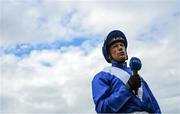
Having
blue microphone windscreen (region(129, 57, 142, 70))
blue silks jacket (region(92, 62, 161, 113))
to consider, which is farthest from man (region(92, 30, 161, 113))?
blue microphone windscreen (region(129, 57, 142, 70))

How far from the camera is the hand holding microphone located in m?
7.45

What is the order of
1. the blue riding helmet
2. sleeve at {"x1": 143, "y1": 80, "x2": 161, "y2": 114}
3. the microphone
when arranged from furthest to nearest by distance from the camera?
the blue riding helmet, sleeve at {"x1": 143, "y1": 80, "x2": 161, "y2": 114}, the microphone

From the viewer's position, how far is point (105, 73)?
800 centimetres

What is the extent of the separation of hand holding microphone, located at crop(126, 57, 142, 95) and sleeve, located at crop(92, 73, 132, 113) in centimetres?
13

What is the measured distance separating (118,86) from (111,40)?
2.91ft

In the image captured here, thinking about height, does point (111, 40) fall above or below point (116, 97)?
above

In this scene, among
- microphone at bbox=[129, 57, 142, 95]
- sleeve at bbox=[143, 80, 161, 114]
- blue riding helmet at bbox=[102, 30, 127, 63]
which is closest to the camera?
microphone at bbox=[129, 57, 142, 95]

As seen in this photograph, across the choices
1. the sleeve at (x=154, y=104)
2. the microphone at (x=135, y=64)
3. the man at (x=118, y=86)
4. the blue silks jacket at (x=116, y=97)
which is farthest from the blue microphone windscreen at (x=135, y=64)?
the sleeve at (x=154, y=104)

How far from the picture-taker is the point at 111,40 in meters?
8.23

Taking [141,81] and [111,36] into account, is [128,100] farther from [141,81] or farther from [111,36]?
[111,36]

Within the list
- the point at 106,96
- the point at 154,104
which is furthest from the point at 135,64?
the point at 154,104

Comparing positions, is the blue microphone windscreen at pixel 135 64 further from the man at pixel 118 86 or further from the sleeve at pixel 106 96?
the sleeve at pixel 106 96

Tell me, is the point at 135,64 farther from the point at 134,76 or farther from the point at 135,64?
the point at 134,76

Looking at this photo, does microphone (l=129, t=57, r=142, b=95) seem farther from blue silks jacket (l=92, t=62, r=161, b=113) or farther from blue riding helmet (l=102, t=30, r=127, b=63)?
blue riding helmet (l=102, t=30, r=127, b=63)
